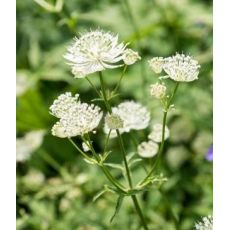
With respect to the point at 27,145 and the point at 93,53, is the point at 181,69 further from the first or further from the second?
the point at 27,145

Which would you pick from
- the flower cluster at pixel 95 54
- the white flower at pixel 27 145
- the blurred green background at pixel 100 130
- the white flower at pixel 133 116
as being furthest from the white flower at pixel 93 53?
the white flower at pixel 27 145

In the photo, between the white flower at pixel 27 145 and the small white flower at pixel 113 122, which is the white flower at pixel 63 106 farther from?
the white flower at pixel 27 145

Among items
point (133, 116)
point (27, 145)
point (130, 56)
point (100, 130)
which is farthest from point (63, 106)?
point (100, 130)

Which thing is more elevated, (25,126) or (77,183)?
(25,126)

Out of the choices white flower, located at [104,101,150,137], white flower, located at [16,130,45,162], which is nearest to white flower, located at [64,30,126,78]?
white flower, located at [104,101,150,137]

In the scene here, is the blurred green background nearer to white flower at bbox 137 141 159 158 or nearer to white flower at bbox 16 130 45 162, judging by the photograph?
white flower at bbox 16 130 45 162
